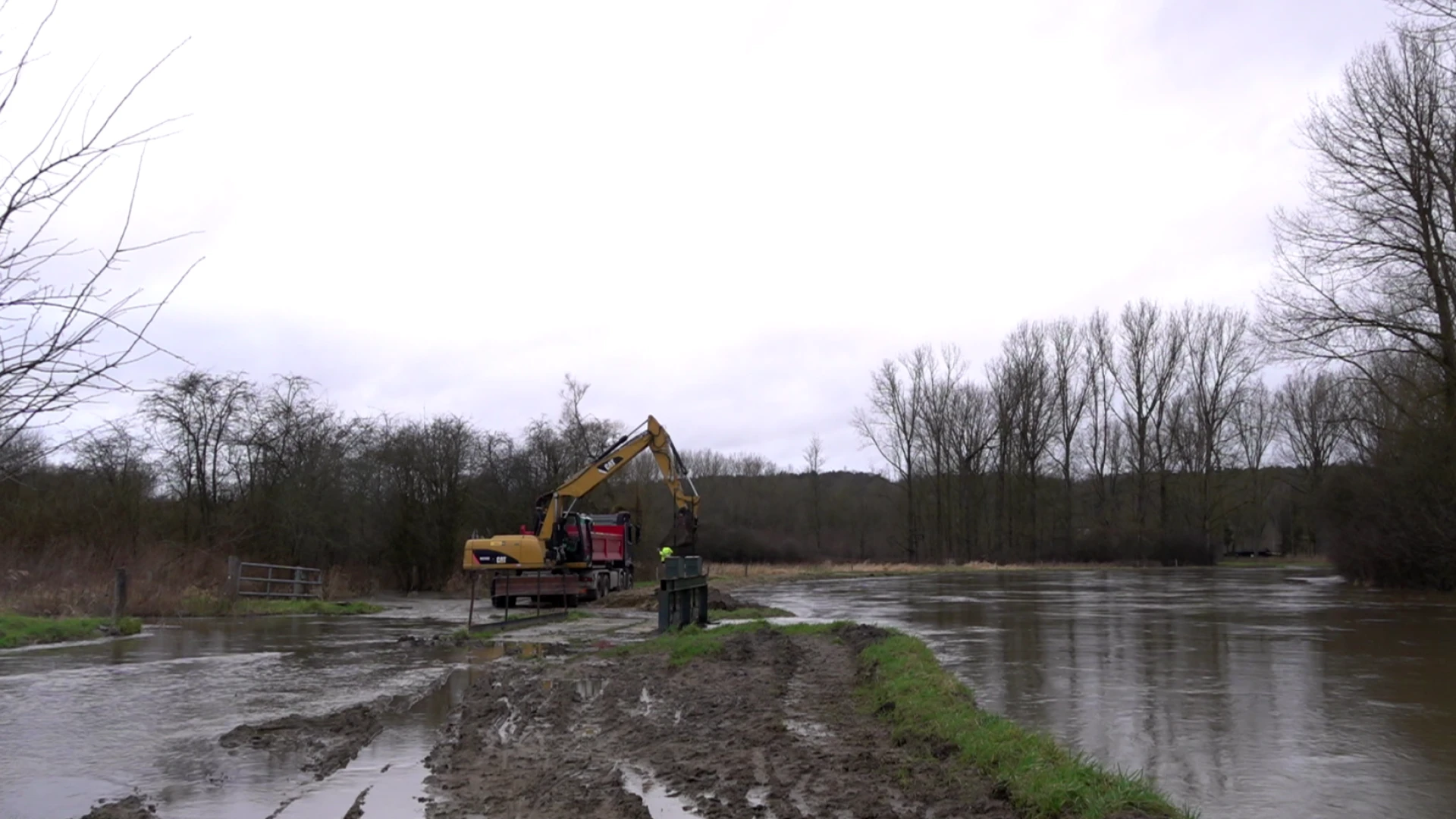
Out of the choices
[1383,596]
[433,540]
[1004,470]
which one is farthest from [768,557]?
[1383,596]

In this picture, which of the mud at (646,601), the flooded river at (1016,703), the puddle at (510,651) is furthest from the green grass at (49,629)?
the mud at (646,601)

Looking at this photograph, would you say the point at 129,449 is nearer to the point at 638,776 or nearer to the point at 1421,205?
the point at 638,776

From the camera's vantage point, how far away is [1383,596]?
2992 centimetres

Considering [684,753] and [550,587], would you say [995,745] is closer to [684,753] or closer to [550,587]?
[684,753]

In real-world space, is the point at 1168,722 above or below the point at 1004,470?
below

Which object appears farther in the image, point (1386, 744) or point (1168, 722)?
point (1168, 722)

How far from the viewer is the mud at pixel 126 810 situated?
6.81 meters

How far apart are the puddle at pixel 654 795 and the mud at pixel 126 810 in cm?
316

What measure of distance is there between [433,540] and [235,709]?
30.1 m

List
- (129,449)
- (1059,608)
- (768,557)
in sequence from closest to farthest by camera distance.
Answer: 1. (1059,608)
2. (129,449)
3. (768,557)

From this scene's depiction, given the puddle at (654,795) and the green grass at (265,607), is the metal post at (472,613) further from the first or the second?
the puddle at (654,795)

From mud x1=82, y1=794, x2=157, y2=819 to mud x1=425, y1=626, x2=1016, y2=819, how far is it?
1837 mm

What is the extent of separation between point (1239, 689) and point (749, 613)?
47.2ft

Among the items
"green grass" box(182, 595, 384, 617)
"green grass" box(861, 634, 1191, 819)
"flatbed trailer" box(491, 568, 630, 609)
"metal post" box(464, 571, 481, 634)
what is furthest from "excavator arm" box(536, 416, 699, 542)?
"green grass" box(861, 634, 1191, 819)
